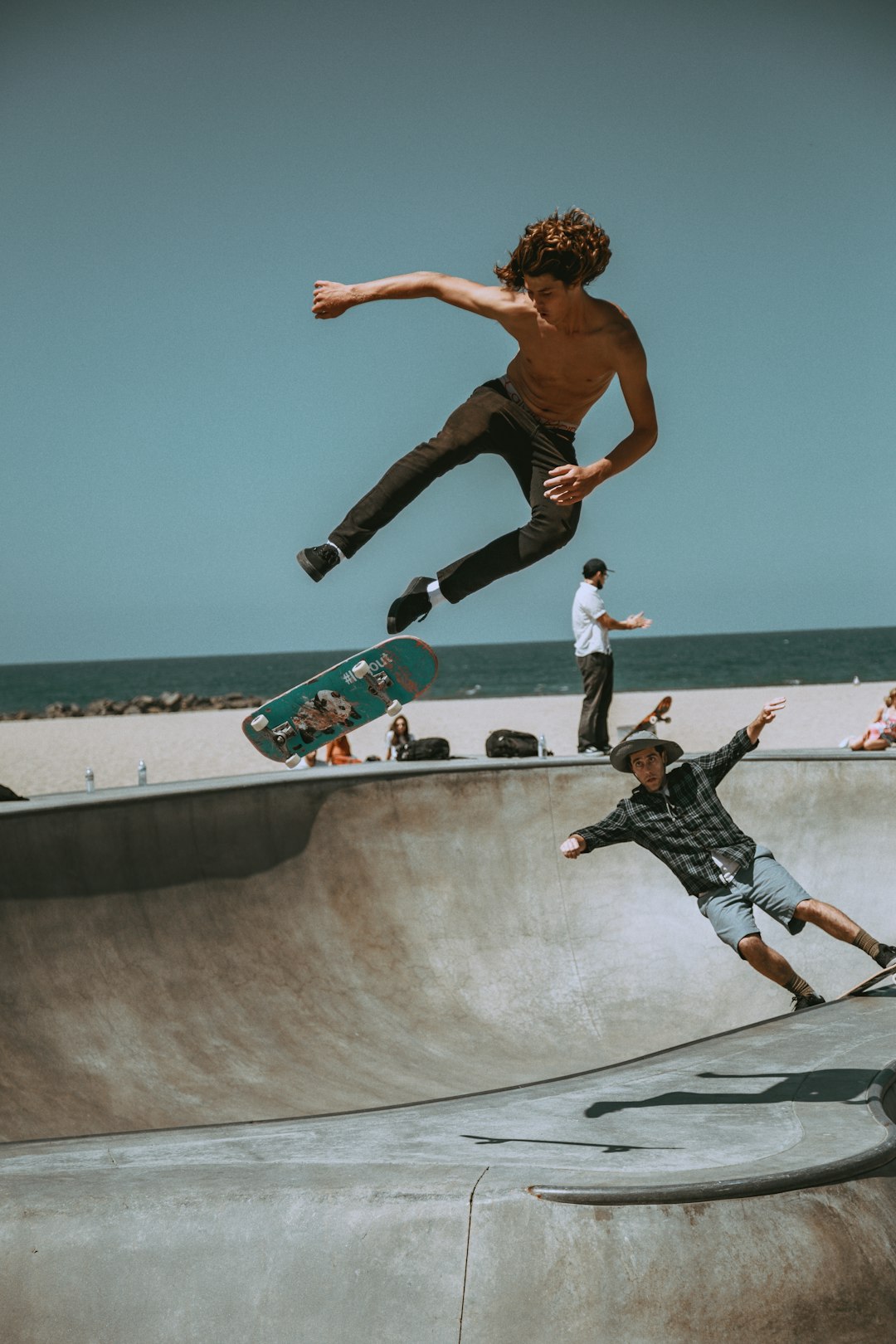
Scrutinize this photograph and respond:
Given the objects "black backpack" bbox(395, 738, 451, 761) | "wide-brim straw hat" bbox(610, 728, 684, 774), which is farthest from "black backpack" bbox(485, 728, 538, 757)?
"wide-brim straw hat" bbox(610, 728, 684, 774)

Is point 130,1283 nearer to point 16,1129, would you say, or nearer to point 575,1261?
point 575,1261

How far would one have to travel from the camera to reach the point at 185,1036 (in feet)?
24.1

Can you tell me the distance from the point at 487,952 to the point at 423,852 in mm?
981

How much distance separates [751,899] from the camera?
5.71 meters

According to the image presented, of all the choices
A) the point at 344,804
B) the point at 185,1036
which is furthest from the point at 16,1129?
the point at 344,804

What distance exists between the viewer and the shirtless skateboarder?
4.12 metres

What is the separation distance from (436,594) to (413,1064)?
13.3ft

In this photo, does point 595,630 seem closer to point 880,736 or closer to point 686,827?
point 880,736

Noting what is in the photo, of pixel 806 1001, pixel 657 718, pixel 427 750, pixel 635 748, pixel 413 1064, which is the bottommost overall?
pixel 413 1064

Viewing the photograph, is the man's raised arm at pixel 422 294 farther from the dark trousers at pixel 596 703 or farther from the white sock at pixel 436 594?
the dark trousers at pixel 596 703

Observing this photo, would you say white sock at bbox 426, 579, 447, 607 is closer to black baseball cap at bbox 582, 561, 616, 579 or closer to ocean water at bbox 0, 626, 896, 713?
black baseball cap at bbox 582, 561, 616, 579

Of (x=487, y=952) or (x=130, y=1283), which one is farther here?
(x=487, y=952)

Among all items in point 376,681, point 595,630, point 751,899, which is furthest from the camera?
point 595,630

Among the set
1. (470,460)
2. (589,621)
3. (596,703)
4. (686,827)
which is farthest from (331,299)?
(596,703)
